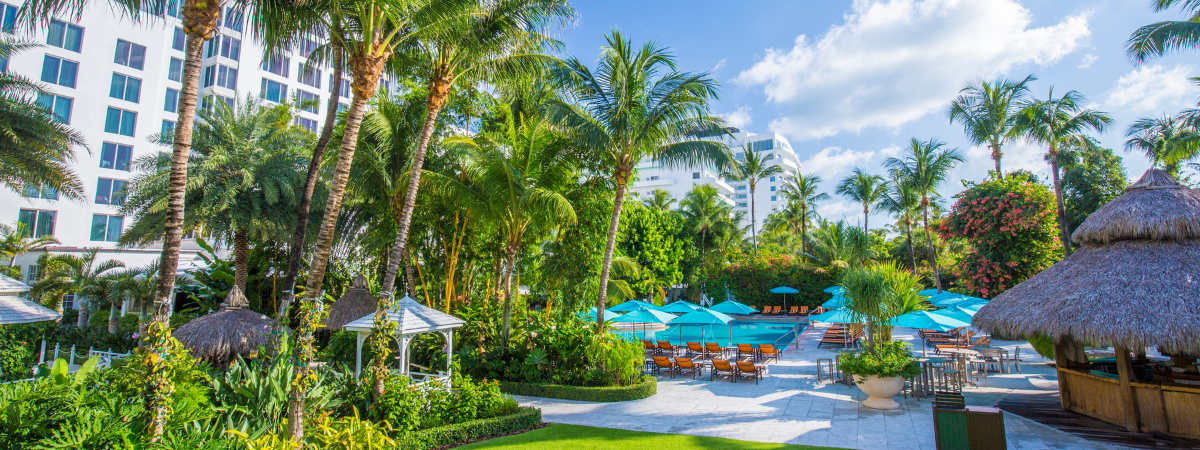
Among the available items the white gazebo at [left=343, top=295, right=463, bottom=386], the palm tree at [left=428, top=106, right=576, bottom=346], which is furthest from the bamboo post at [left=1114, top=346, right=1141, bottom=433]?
the white gazebo at [left=343, top=295, right=463, bottom=386]

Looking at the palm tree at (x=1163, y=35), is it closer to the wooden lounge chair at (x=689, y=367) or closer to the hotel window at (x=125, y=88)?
the wooden lounge chair at (x=689, y=367)

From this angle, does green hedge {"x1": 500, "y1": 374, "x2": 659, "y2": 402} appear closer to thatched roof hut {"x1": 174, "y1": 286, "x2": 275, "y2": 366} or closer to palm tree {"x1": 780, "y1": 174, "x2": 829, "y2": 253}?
thatched roof hut {"x1": 174, "y1": 286, "x2": 275, "y2": 366}

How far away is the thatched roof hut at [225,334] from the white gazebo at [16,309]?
3.21 meters

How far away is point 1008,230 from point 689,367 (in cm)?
1374

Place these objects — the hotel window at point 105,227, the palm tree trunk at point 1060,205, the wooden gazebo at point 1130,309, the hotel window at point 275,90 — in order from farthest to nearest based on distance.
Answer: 1. the hotel window at point 275,90
2. the hotel window at point 105,227
3. the palm tree trunk at point 1060,205
4. the wooden gazebo at point 1130,309

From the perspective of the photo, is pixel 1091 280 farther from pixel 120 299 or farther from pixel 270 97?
pixel 270 97

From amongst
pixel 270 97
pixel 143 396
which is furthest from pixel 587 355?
pixel 270 97

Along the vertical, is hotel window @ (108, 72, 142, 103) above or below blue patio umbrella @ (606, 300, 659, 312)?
above

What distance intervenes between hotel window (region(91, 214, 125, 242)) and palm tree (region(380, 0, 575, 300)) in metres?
25.0

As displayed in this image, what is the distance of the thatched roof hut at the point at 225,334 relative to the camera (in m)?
11.8

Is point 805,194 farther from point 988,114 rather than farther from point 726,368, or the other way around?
point 726,368

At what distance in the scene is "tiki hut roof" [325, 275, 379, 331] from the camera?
44.4 feet

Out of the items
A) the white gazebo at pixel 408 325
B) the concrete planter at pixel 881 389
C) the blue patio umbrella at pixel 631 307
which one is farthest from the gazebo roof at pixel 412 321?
the blue patio umbrella at pixel 631 307

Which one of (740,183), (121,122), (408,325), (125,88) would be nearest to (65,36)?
(125,88)
